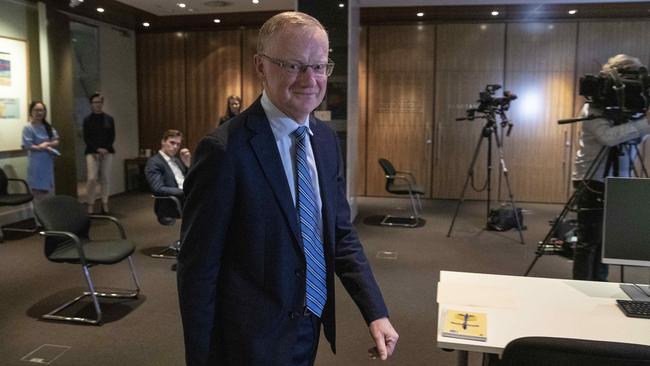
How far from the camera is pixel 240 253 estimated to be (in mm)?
1425

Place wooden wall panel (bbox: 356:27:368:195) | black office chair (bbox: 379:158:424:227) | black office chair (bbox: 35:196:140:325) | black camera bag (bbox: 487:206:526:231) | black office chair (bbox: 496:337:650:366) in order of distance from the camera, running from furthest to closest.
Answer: wooden wall panel (bbox: 356:27:368:195) < black office chair (bbox: 379:158:424:227) < black camera bag (bbox: 487:206:526:231) < black office chair (bbox: 35:196:140:325) < black office chair (bbox: 496:337:650:366)

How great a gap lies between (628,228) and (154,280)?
3.85 metres

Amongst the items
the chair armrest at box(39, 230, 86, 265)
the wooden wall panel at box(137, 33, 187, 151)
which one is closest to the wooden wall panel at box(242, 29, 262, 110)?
the wooden wall panel at box(137, 33, 187, 151)

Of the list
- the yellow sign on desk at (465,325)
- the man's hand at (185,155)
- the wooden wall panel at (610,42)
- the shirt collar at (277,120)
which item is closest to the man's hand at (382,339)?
the yellow sign on desk at (465,325)

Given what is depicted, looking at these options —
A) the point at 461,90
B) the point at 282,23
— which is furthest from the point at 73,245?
the point at 461,90

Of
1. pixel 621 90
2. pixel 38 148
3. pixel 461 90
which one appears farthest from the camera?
pixel 461 90

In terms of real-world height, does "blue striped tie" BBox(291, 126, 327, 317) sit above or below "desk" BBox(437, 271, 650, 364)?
above

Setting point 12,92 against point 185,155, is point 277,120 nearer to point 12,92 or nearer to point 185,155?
point 185,155

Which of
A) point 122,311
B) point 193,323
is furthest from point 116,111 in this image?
point 193,323

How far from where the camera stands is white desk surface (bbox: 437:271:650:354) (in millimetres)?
1764

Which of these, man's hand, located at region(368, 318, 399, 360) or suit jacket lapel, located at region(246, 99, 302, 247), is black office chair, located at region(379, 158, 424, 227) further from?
suit jacket lapel, located at region(246, 99, 302, 247)

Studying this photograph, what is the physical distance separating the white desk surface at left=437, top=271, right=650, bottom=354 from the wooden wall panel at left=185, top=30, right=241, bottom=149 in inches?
304

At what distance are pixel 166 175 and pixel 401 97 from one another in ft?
16.3

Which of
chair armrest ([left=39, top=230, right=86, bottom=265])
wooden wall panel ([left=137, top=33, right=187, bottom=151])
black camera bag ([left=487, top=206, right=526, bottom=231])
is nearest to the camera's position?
chair armrest ([left=39, top=230, right=86, bottom=265])
